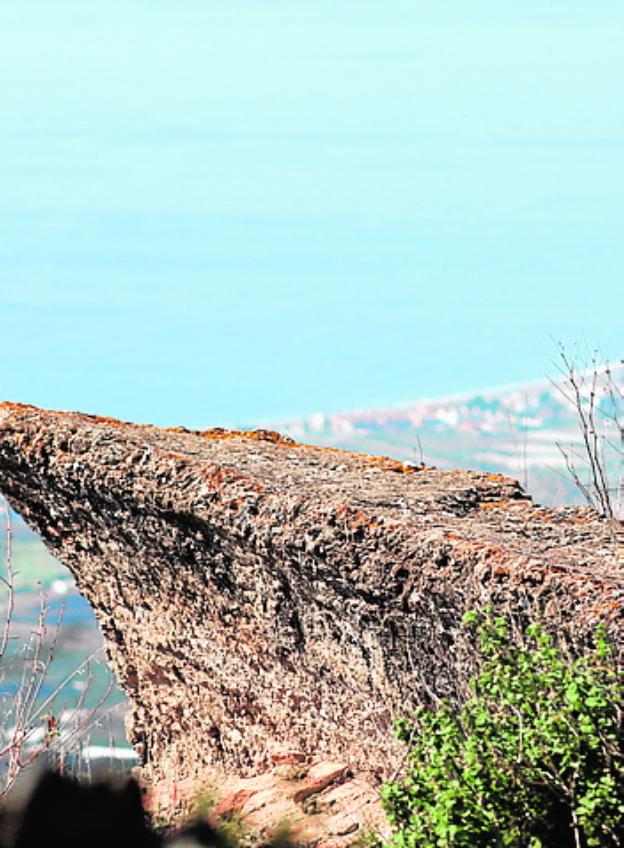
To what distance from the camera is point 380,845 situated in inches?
170

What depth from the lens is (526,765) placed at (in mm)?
3885

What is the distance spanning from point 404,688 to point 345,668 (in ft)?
1.06

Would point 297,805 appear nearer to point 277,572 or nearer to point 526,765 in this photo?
point 277,572

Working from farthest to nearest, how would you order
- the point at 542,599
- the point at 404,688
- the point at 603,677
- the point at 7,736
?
the point at 7,736 → the point at 404,688 → the point at 542,599 → the point at 603,677

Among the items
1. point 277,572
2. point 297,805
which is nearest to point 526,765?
point 277,572

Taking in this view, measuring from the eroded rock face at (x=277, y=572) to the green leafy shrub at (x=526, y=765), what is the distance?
15.3 inches

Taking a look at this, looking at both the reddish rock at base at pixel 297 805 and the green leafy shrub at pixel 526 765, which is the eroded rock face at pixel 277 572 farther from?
the green leafy shrub at pixel 526 765

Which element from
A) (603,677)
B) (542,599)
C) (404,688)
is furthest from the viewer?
(404,688)

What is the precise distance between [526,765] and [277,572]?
164cm

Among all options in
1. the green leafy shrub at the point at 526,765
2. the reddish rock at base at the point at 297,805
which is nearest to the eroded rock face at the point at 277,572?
the reddish rock at base at the point at 297,805

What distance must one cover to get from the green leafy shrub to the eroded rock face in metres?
0.39

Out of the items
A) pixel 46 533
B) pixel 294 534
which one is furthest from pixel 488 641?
pixel 46 533

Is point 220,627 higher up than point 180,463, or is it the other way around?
point 180,463

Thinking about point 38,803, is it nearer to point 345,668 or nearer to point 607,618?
point 345,668
